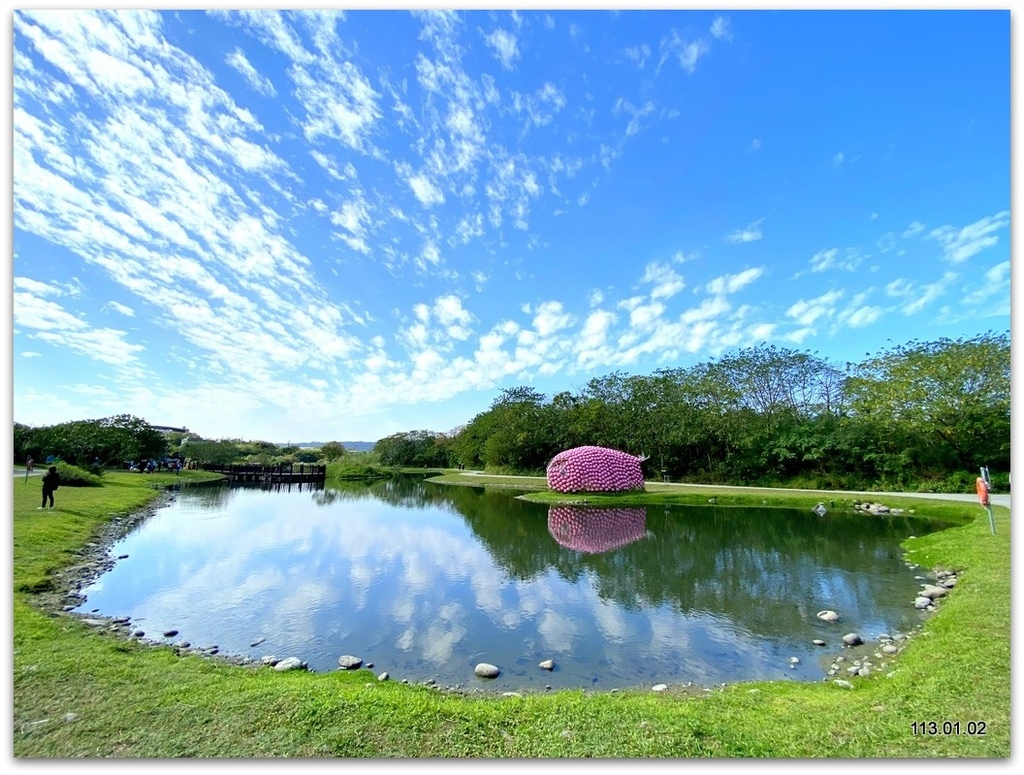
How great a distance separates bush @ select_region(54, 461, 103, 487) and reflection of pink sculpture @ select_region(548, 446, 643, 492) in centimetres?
2249

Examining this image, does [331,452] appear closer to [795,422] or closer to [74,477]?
[74,477]

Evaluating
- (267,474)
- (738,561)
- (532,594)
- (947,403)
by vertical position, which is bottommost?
(267,474)

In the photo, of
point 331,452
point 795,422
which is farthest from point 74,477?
Result: point 331,452

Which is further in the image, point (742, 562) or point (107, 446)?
point (107, 446)

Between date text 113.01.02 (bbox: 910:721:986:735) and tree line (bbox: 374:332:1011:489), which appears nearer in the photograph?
date text 113.01.02 (bbox: 910:721:986:735)

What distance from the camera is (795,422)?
28.4 m

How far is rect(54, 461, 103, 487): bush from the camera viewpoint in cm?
2128

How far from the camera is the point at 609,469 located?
24047 millimetres

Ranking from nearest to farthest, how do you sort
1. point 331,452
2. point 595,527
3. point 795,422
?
point 595,527 → point 795,422 → point 331,452

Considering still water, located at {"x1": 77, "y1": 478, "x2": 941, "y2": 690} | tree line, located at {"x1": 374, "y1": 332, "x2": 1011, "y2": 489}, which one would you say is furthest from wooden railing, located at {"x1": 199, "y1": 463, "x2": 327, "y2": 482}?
still water, located at {"x1": 77, "y1": 478, "x2": 941, "y2": 690}

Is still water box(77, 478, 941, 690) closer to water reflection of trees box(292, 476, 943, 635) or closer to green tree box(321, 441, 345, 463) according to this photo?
water reflection of trees box(292, 476, 943, 635)

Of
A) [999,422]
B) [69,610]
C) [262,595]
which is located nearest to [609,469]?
[999,422]

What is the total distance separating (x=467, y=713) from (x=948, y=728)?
138 inches

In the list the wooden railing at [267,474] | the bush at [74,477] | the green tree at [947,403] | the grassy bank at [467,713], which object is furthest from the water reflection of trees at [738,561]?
the wooden railing at [267,474]
